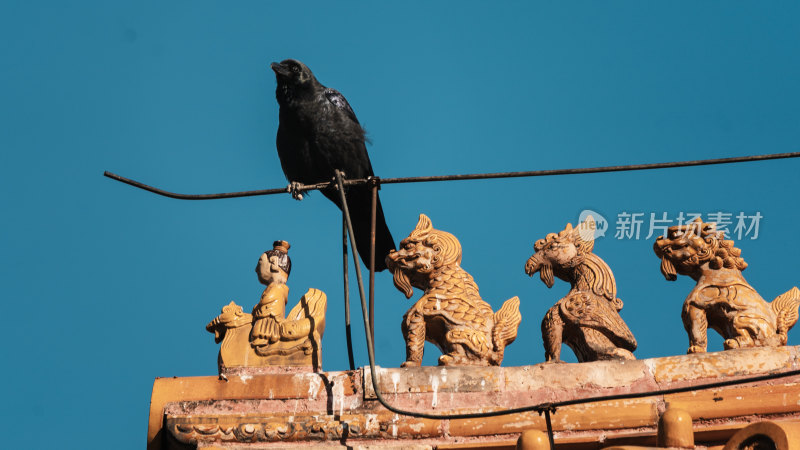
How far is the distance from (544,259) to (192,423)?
2461 millimetres

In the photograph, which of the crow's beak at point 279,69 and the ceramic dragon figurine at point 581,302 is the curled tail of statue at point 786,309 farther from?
the crow's beak at point 279,69

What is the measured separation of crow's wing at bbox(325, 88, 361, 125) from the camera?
10.5 m

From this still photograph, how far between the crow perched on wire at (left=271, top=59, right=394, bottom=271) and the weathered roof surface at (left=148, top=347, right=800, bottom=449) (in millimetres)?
2786

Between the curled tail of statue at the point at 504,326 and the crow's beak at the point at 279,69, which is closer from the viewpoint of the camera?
the curled tail of statue at the point at 504,326

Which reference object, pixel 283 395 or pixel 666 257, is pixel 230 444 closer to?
pixel 283 395

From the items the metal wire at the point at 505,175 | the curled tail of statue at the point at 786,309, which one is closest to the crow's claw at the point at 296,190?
the metal wire at the point at 505,175

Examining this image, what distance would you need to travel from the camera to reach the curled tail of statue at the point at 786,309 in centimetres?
749

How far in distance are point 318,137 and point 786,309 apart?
4.15 m

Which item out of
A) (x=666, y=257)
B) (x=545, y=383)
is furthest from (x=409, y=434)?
(x=666, y=257)

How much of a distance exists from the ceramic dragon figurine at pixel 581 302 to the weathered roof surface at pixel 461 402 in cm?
A: 33

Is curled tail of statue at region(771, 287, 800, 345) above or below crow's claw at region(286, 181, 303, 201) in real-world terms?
below

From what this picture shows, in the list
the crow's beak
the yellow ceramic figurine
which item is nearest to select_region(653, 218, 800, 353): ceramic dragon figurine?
the yellow ceramic figurine

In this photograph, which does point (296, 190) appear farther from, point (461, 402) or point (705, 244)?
point (705, 244)

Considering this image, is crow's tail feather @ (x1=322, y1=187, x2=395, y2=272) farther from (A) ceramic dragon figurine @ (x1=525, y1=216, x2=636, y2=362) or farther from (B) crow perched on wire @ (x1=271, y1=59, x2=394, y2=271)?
(A) ceramic dragon figurine @ (x1=525, y1=216, x2=636, y2=362)
